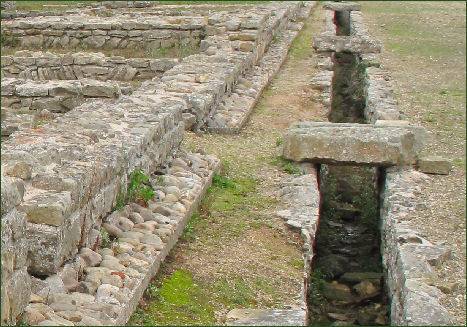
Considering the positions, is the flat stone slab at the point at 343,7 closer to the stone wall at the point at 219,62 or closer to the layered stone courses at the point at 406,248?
Answer: the stone wall at the point at 219,62

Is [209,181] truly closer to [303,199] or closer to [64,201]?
[303,199]

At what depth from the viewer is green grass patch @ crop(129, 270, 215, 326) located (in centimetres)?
532

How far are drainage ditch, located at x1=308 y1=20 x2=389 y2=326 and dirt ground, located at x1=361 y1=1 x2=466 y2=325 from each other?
87 centimetres

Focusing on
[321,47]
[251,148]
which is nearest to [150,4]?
[321,47]

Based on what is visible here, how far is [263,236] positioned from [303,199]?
1022 mm

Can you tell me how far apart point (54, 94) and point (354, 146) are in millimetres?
4962

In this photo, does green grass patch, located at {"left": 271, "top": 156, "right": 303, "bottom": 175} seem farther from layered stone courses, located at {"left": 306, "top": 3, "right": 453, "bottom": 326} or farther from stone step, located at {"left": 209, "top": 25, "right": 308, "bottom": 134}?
stone step, located at {"left": 209, "top": 25, "right": 308, "bottom": 134}

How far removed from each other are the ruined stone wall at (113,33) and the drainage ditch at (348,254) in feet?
24.3

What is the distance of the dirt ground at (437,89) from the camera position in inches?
278

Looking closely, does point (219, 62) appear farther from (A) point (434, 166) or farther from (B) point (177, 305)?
(B) point (177, 305)

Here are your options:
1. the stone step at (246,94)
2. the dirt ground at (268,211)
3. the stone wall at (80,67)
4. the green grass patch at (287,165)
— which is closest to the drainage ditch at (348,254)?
the green grass patch at (287,165)

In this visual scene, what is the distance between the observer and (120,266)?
5754mm

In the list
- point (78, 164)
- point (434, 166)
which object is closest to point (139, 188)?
point (78, 164)

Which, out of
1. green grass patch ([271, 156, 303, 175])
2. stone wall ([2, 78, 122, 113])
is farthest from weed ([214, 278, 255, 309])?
stone wall ([2, 78, 122, 113])
